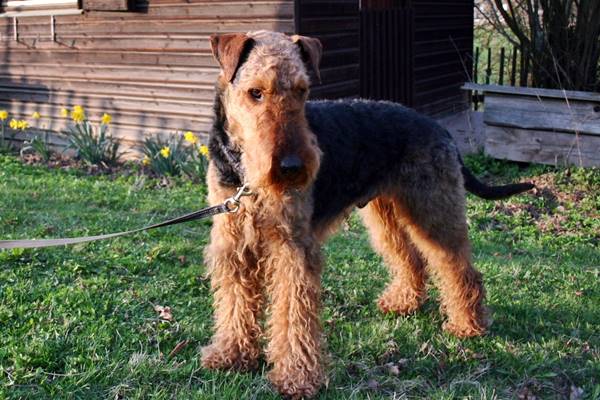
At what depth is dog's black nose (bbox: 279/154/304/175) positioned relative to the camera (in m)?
2.71

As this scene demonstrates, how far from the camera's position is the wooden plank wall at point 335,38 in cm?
767

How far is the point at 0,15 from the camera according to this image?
33.8 feet

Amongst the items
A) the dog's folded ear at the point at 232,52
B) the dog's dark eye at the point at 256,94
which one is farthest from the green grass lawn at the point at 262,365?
the dog's folded ear at the point at 232,52

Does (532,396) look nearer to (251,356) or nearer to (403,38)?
(251,356)

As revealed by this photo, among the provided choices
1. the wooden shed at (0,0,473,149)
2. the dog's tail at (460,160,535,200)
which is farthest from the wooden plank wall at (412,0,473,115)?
the dog's tail at (460,160,535,200)

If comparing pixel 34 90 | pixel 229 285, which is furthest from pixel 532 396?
pixel 34 90

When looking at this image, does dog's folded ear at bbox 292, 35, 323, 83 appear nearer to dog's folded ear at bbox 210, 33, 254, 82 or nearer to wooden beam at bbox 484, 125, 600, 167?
dog's folded ear at bbox 210, 33, 254, 82

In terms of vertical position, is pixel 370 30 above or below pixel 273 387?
above

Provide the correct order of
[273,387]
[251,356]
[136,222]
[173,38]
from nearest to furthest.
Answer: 1. [273,387]
2. [251,356]
3. [136,222]
4. [173,38]

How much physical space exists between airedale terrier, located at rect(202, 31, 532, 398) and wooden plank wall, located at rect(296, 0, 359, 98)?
12.7 ft

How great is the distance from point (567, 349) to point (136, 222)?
148 inches

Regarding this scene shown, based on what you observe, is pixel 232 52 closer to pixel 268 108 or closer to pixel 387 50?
pixel 268 108

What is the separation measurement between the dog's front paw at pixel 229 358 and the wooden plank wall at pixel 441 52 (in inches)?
336

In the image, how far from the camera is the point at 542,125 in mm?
8141
